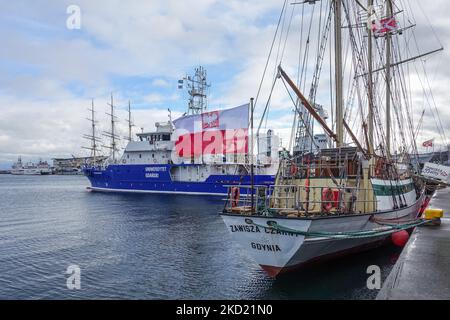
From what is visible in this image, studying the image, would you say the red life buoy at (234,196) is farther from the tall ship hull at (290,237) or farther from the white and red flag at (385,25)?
the white and red flag at (385,25)

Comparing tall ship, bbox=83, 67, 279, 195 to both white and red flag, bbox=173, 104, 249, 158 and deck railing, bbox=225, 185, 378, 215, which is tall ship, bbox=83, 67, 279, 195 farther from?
deck railing, bbox=225, 185, 378, 215

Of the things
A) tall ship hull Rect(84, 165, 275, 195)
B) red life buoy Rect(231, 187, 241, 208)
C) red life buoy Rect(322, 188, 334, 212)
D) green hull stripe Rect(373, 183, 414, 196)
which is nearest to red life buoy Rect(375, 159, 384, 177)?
green hull stripe Rect(373, 183, 414, 196)

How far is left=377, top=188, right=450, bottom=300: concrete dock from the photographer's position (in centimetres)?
686

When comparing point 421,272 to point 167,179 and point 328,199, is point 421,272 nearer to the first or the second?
point 328,199

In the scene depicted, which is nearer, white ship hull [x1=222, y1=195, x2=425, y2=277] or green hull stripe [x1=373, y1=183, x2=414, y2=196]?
white ship hull [x1=222, y1=195, x2=425, y2=277]

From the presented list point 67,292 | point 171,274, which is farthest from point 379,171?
point 67,292

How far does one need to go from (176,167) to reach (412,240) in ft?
163

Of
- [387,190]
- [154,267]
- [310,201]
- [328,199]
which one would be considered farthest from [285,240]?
[387,190]

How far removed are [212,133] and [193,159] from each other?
8956 mm

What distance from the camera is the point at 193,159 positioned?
5888cm

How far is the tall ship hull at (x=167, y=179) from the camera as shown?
178 ft

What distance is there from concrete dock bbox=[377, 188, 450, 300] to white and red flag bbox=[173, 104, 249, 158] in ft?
115

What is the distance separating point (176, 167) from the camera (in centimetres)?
5953
